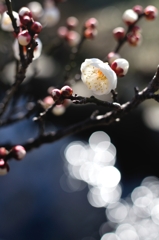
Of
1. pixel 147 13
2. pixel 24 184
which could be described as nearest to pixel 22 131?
pixel 24 184

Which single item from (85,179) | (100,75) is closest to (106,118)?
(100,75)

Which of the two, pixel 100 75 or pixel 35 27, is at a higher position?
pixel 35 27

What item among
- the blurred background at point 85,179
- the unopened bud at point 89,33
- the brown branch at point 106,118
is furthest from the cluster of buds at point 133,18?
the blurred background at point 85,179

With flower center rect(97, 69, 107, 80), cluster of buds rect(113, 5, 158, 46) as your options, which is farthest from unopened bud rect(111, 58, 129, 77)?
cluster of buds rect(113, 5, 158, 46)

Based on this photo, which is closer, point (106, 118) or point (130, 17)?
point (106, 118)

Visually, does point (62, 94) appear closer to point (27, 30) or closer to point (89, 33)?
point (27, 30)

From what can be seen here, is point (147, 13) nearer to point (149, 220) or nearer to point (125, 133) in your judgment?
point (149, 220)
